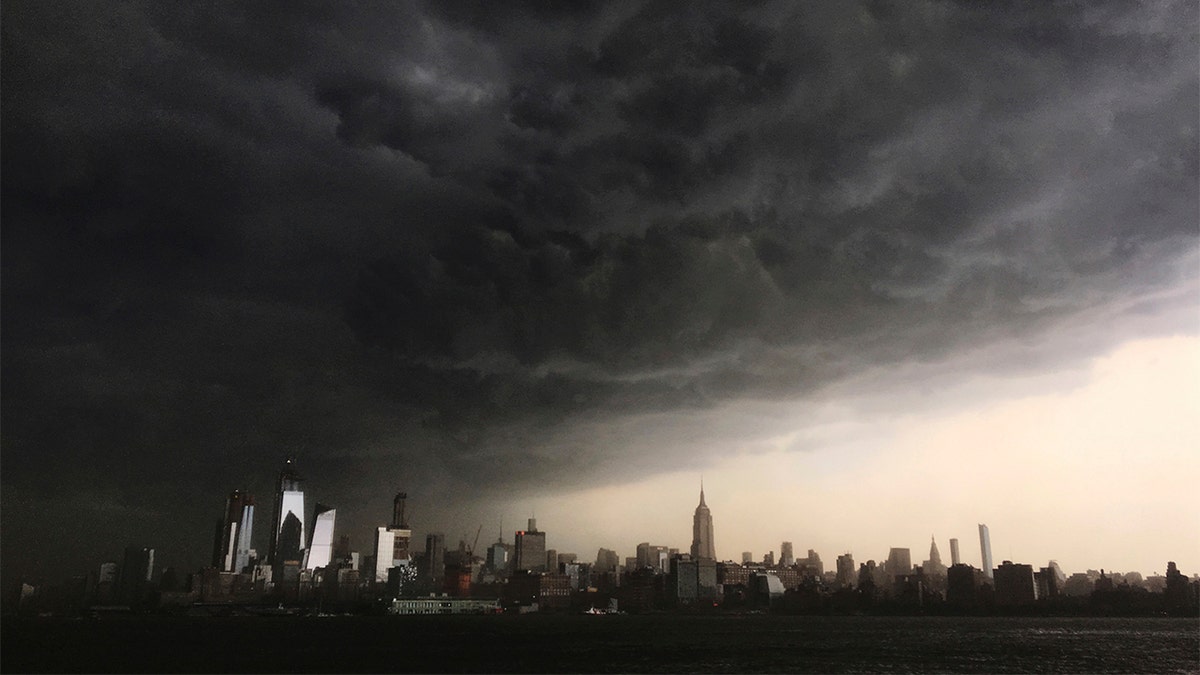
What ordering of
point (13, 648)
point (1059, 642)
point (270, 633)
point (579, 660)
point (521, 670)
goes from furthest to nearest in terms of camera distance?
1. point (270, 633)
2. point (1059, 642)
3. point (13, 648)
4. point (579, 660)
5. point (521, 670)

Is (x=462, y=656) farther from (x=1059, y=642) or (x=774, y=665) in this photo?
(x=1059, y=642)

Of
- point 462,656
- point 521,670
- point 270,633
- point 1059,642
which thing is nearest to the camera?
point 521,670

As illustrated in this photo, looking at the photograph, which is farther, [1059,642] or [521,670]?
[1059,642]

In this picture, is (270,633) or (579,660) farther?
(270,633)

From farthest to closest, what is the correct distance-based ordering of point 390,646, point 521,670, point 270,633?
1. point 270,633
2. point 390,646
3. point 521,670

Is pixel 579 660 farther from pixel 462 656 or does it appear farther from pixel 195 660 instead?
pixel 195 660

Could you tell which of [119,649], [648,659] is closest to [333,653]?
[119,649]

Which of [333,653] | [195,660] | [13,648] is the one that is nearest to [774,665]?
[333,653]

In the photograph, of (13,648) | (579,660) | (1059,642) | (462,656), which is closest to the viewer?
(579,660)
